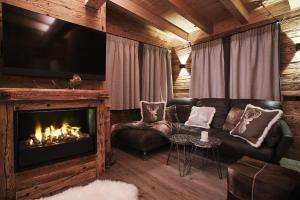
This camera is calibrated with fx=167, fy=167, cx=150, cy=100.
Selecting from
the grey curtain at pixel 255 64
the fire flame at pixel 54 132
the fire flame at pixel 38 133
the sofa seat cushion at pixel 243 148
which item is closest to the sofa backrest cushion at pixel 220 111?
the grey curtain at pixel 255 64

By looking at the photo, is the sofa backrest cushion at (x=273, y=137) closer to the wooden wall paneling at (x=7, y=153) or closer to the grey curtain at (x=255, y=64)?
the grey curtain at (x=255, y=64)

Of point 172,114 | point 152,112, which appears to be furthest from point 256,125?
point 152,112

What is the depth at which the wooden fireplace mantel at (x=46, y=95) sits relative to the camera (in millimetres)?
1491

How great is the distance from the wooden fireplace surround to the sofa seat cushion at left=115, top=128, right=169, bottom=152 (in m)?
0.65

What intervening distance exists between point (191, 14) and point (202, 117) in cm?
190

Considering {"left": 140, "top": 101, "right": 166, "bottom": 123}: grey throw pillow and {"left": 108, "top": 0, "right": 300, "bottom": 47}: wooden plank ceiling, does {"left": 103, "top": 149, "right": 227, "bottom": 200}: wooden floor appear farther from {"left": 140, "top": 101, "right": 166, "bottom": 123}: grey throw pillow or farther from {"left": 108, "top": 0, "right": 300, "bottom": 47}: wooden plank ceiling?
{"left": 108, "top": 0, "right": 300, "bottom": 47}: wooden plank ceiling

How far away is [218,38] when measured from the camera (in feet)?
11.8

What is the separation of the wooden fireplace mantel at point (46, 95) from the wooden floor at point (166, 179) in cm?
103

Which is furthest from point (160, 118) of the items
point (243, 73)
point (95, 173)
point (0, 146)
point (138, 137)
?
point (0, 146)

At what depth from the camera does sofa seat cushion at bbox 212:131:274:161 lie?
2021mm

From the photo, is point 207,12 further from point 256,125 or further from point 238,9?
point 256,125

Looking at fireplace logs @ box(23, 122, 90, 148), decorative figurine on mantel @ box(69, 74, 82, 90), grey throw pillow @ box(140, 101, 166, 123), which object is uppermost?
decorative figurine on mantel @ box(69, 74, 82, 90)

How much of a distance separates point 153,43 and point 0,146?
3450mm

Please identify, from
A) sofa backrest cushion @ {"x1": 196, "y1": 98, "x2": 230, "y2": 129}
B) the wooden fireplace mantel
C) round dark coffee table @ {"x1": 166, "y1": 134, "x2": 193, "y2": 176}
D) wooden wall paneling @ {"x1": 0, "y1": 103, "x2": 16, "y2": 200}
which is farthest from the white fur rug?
sofa backrest cushion @ {"x1": 196, "y1": 98, "x2": 230, "y2": 129}
